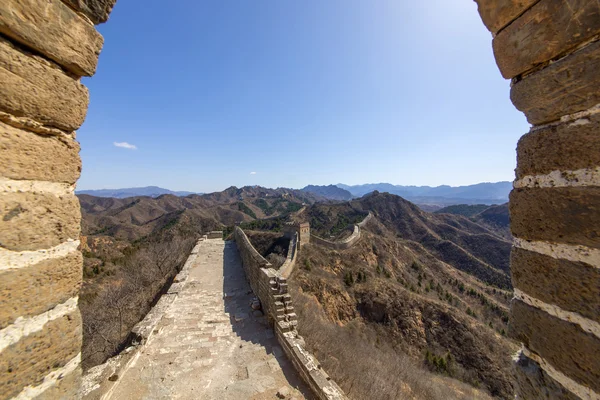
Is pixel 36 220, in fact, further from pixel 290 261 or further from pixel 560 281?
pixel 290 261

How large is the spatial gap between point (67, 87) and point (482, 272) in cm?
5593

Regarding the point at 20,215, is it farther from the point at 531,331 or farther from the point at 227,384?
the point at 227,384

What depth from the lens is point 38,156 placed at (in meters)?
1.21

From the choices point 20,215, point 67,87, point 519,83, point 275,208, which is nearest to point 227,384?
point 20,215

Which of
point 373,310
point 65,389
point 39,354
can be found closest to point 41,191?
point 39,354

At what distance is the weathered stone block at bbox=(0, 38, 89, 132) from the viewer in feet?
3.61

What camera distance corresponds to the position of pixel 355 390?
17.0ft

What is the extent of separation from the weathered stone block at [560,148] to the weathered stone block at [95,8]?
2.53 meters

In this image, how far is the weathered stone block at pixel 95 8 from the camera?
4.47 ft

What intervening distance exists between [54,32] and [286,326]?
6175 mm

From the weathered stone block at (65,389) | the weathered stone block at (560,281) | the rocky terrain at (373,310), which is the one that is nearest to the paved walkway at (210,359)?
the rocky terrain at (373,310)

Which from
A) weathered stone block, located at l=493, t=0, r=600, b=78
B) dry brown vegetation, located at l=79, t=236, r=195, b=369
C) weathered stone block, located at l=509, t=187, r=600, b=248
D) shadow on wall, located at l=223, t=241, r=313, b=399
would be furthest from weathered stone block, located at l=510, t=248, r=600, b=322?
dry brown vegetation, located at l=79, t=236, r=195, b=369

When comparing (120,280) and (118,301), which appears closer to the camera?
(118,301)

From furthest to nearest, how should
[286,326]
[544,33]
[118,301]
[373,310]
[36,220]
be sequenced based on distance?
[373,310] < [118,301] < [286,326] < [544,33] < [36,220]
